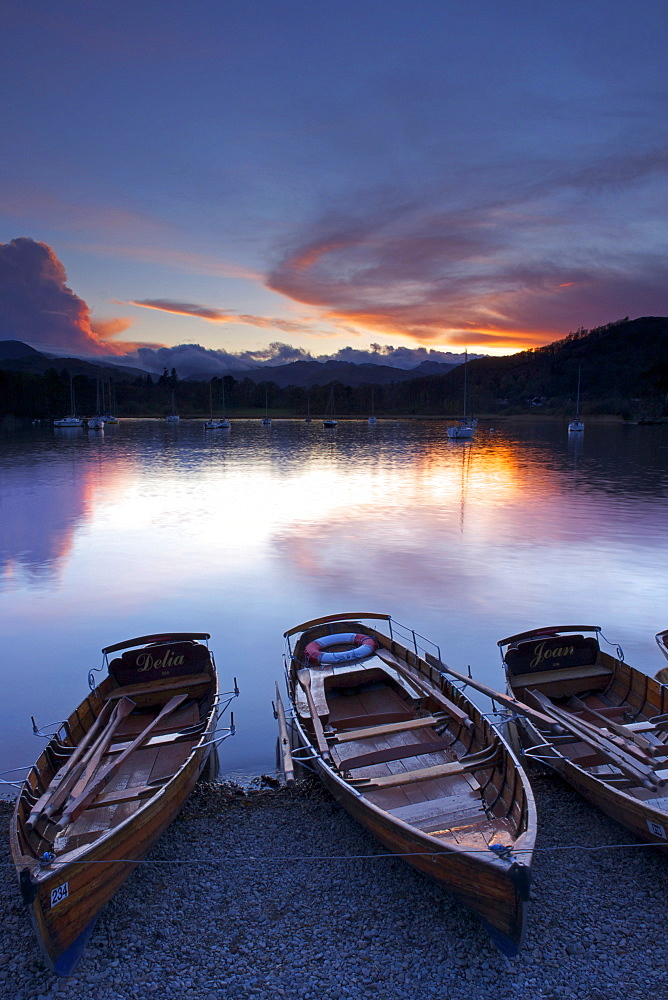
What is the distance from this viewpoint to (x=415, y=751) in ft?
27.5

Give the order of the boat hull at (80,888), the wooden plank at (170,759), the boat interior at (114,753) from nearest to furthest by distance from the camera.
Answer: the boat hull at (80,888) → the boat interior at (114,753) → the wooden plank at (170,759)

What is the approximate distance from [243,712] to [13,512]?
29.0m

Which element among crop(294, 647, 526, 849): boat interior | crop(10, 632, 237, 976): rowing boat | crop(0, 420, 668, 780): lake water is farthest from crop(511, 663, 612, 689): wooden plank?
crop(10, 632, 237, 976): rowing boat

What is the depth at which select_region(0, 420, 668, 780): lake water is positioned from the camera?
14312 mm

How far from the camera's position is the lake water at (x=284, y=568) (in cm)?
1431

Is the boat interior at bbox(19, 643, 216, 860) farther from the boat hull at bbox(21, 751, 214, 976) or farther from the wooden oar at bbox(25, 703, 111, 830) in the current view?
the boat hull at bbox(21, 751, 214, 976)

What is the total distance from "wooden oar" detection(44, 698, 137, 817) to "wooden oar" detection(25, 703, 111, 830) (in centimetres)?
6

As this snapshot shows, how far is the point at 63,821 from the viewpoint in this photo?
7.06 m

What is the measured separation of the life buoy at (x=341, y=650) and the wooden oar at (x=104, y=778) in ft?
8.86

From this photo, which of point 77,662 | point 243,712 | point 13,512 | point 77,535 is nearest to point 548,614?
point 243,712

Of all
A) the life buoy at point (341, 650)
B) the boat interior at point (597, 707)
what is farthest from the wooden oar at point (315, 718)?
the boat interior at point (597, 707)

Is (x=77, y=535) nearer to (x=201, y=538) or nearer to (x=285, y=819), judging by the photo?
(x=201, y=538)

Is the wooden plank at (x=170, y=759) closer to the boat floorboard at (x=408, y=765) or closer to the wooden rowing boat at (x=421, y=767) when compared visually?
the wooden rowing boat at (x=421, y=767)

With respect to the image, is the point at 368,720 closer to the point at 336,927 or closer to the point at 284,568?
the point at 336,927
